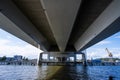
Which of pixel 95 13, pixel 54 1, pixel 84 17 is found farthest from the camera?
pixel 84 17

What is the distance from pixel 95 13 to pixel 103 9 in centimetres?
157

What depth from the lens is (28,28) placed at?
80.7 ft

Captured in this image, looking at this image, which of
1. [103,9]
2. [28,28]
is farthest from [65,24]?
[28,28]

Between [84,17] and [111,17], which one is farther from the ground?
[84,17]

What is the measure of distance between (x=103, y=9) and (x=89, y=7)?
175cm

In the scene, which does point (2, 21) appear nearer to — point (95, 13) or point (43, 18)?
point (43, 18)

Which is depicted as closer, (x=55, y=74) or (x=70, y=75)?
(x=70, y=75)

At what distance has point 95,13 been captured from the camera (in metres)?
19.9

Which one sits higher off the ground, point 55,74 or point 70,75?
point 55,74

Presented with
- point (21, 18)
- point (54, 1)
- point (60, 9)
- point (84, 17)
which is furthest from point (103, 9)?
point (21, 18)

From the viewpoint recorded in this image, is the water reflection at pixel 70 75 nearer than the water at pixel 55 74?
Yes

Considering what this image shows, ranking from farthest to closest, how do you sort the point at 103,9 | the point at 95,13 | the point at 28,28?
1. the point at 28,28
2. the point at 95,13
3. the point at 103,9

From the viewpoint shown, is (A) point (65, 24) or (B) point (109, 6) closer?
(B) point (109, 6)

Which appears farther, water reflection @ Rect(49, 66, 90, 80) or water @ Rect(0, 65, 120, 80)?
water @ Rect(0, 65, 120, 80)
